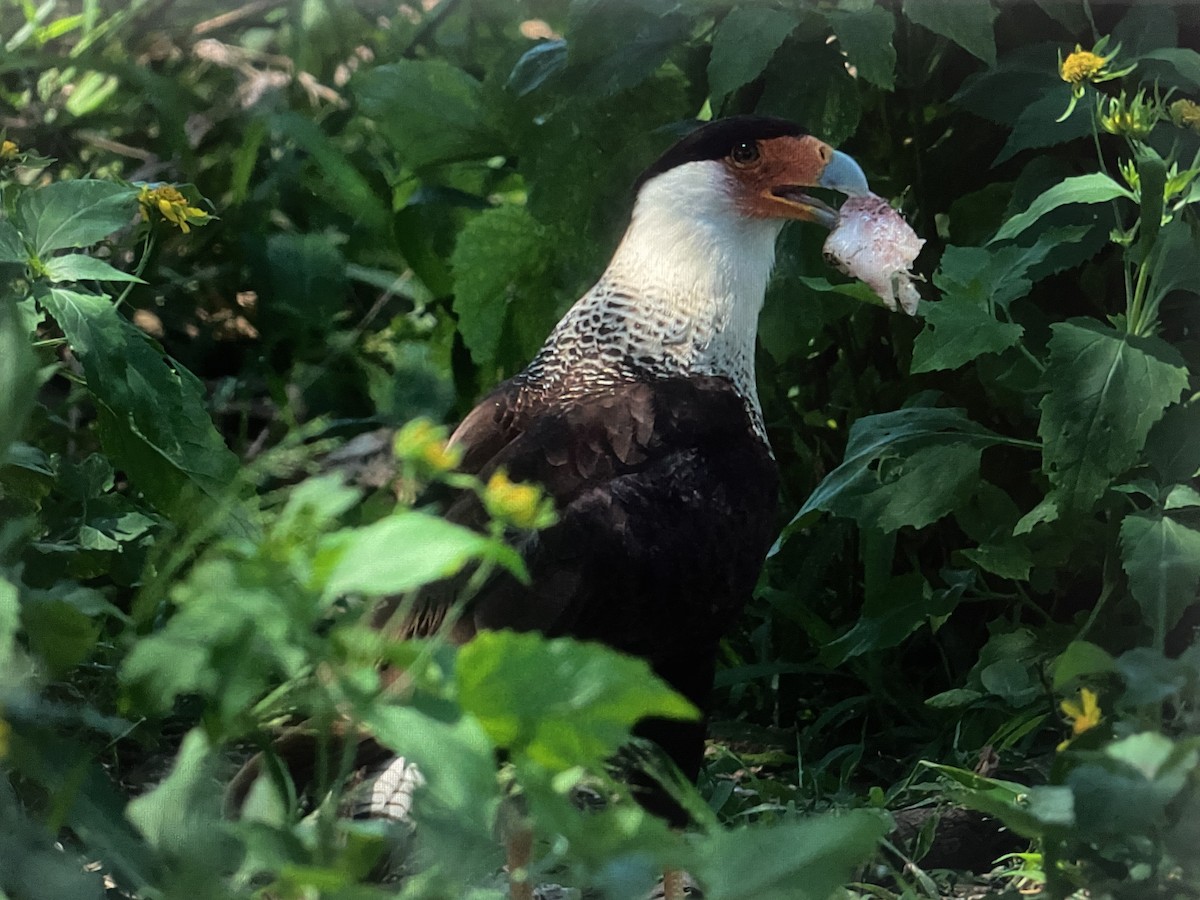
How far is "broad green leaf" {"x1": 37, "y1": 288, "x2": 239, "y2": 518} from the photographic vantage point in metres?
1.94

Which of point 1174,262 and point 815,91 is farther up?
point 815,91

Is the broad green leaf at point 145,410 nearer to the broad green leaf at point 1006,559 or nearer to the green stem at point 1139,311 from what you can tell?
the broad green leaf at point 1006,559

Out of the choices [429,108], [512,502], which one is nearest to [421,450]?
[512,502]

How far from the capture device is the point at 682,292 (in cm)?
248

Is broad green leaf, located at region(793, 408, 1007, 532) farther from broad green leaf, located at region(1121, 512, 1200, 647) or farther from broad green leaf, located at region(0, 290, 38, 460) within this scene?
broad green leaf, located at region(0, 290, 38, 460)

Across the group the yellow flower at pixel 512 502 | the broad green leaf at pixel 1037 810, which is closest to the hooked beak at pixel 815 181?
the broad green leaf at pixel 1037 810

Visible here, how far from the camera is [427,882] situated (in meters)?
1.11

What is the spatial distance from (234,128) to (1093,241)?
2.60 m

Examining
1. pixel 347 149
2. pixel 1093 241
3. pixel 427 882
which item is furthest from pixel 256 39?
pixel 427 882

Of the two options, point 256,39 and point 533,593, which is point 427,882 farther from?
point 256,39

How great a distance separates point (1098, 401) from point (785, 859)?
1.17 meters

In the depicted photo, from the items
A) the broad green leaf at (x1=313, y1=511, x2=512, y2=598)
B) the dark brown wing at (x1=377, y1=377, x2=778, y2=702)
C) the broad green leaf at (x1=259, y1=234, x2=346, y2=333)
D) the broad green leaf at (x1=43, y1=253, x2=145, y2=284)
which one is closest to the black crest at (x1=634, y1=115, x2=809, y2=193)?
the dark brown wing at (x1=377, y1=377, x2=778, y2=702)

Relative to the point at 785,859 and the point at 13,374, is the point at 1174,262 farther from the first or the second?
the point at 13,374

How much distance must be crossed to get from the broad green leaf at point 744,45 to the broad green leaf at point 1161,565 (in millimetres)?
951
